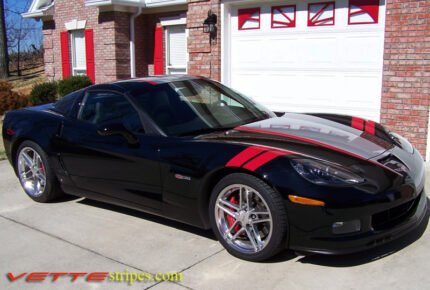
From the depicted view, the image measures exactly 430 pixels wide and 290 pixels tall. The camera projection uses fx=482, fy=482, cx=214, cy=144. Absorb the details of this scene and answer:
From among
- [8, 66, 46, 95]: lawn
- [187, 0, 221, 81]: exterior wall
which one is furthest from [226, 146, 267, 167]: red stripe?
[8, 66, 46, 95]: lawn

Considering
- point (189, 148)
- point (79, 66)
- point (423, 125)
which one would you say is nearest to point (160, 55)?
point (79, 66)

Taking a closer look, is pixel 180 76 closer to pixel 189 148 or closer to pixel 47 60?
pixel 189 148

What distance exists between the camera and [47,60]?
56.8ft

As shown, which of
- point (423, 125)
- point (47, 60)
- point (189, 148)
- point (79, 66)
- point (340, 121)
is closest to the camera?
point (189, 148)

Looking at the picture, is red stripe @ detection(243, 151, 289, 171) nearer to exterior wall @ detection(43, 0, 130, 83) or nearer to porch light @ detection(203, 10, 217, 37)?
porch light @ detection(203, 10, 217, 37)

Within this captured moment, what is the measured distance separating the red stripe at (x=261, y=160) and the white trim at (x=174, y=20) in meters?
10.2

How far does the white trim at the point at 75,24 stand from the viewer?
49.2 ft

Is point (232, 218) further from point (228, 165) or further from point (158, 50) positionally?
point (158, 50)

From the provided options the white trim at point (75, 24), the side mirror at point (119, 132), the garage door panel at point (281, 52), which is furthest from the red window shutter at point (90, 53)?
the side mirror at point (119, 132)

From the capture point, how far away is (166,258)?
399 centimetres

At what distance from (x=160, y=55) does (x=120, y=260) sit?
1075cm

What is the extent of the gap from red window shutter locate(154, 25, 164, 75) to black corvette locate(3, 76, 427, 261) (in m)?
8.55

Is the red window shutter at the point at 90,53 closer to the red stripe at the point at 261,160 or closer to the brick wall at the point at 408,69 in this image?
the brick wall at the point at 408,69

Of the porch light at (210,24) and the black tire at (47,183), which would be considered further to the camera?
the porch light at (210,24)
